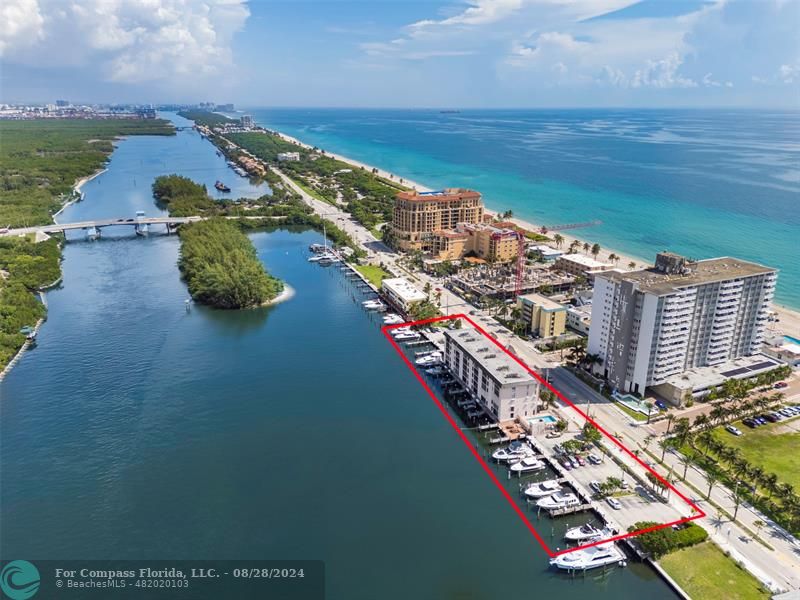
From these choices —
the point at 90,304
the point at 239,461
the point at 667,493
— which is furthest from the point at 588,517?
the point at 90,304

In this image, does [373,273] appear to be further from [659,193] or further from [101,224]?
[659,193]

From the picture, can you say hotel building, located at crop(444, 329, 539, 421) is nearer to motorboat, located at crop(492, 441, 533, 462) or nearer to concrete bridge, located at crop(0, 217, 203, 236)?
motorboat, located at crop(492, 441, 533, 462)

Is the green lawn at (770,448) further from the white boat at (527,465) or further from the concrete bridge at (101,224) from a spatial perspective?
the concrete bridge at (101,224)

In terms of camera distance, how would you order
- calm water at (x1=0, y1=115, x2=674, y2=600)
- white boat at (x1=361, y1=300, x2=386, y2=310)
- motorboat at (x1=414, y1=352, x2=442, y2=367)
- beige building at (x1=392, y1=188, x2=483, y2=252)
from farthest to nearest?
beige building at (x1=392, y1=188, x2=483, y2=252) < white boat at (x1=361, y1=300, x2=386, y2=310) < motorboat at (x1=414, y1=352, x2=442, y2=367) < calm water at (x1=0, y1=115, x2=674, y2=600)

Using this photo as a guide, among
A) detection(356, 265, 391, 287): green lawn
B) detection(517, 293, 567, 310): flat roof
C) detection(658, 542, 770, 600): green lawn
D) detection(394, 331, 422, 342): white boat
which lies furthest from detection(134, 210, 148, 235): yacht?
detection(658, 542, 770, 600): green lawn

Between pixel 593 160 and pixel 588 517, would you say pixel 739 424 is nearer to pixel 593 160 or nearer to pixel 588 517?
pixel 588 517

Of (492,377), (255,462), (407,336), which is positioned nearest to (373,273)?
(407,336)

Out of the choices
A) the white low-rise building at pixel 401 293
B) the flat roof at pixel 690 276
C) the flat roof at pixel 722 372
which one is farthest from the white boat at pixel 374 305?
the flat roof at pixel 722 372
